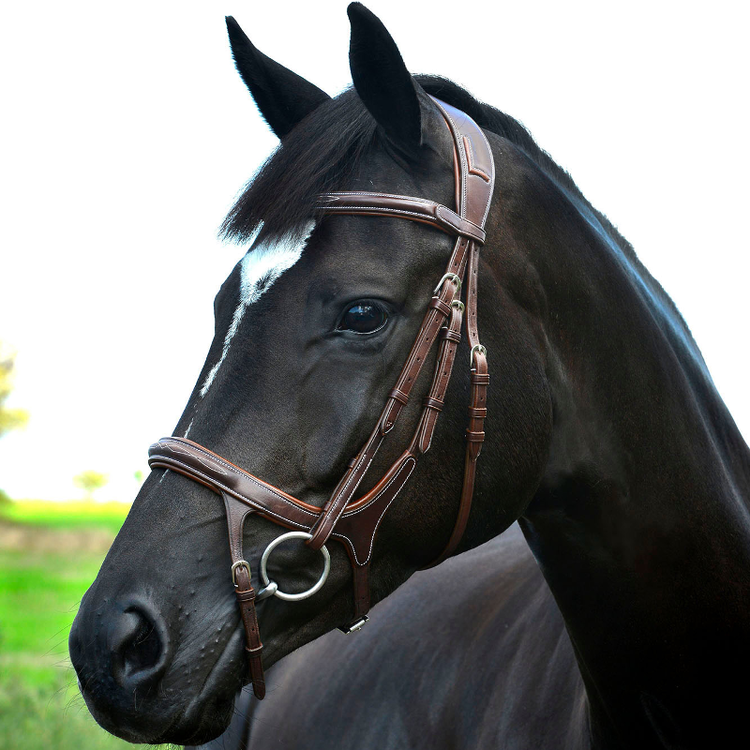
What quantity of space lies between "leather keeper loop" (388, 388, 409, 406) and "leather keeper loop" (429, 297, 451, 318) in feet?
0.77

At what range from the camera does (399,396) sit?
178cm

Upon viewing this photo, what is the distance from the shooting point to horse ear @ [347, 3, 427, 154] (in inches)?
72.8

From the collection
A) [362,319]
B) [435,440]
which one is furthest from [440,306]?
[435,440]

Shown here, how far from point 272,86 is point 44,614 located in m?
12.6

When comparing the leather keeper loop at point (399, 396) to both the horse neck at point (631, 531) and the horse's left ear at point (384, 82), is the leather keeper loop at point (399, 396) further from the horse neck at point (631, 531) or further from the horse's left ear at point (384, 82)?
the horse's left ear at point (384, 82)

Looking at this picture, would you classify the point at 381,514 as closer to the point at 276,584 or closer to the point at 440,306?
the point at 276,584

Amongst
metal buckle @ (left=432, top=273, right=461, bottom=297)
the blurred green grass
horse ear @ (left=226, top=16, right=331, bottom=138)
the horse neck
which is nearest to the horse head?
metal buckle @ (left=432, top=273, right=461, bottom=297)

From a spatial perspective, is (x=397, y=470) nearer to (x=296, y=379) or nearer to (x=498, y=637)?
(x=296, y=379)

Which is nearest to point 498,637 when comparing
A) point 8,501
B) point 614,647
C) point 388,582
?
point 614,647

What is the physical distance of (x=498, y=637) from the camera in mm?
2873

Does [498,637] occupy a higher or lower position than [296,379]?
lower

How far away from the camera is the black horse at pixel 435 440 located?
164 cm

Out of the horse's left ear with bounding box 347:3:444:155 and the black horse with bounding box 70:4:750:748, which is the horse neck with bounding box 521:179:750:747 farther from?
the horse's left ear with bounding box 347:3:444:155

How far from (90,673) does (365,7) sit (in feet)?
5.43
